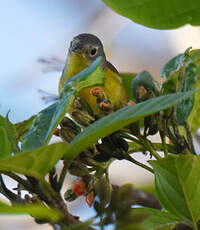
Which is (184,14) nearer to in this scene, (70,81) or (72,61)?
(70,81)

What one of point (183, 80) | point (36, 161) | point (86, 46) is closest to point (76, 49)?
point (86, 46)

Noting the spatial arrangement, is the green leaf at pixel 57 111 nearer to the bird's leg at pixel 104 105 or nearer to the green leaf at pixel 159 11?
the bird's leg at pixel 104 105

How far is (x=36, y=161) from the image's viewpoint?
0.52 m

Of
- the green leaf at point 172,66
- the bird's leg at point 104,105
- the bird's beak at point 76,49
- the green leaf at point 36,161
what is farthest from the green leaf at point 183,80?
the bird's beak at point 76,49

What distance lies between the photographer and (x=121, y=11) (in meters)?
0.82

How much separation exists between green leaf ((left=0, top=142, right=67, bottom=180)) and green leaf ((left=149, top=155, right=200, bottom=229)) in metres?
0.19

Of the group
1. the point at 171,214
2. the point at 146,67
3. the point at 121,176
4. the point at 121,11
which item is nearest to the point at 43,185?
the point at 171,214

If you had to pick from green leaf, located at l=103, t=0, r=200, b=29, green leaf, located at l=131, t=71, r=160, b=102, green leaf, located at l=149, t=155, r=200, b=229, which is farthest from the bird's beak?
green leaf, located at l=149, t=155, r=200, b=229

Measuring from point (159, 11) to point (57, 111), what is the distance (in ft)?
1.10

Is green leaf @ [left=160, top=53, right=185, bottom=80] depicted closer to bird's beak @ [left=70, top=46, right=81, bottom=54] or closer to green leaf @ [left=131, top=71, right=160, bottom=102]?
green leaf @ [left=131, top=71, right=160, bottom=102]

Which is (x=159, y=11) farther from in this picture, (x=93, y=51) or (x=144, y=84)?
(x=93, y=51)

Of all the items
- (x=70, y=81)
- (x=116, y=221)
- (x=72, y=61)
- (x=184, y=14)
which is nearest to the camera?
(x=116, y=221)

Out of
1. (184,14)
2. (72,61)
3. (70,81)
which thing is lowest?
(70,81)

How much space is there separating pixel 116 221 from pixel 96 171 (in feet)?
Answer: 0.76
